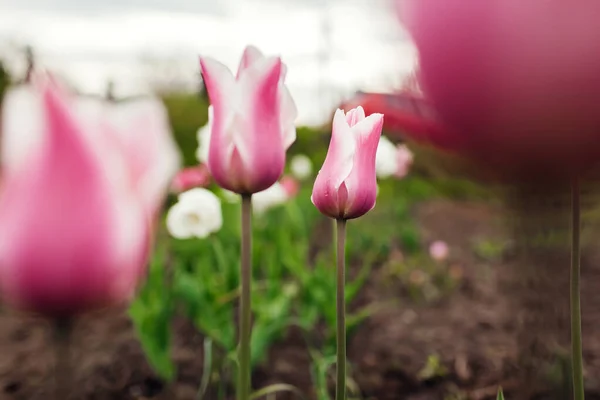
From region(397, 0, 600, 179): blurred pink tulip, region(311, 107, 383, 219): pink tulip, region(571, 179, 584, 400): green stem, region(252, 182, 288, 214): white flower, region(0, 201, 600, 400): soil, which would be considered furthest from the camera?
region(252, 182, 288, 214): white flower

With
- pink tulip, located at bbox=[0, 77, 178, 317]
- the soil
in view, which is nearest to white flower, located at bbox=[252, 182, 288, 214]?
the soil

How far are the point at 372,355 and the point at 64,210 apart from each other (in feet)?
5.25

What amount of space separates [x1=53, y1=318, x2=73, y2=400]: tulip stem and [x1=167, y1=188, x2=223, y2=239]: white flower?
4.35 ft

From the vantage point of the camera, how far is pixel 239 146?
545 mm

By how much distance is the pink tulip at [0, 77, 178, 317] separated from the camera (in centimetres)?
30

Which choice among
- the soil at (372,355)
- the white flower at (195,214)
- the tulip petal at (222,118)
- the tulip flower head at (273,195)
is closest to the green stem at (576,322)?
the tulip petal at (222,118)

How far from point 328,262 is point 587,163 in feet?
7.63

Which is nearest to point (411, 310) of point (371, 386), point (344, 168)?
point (371, 386)

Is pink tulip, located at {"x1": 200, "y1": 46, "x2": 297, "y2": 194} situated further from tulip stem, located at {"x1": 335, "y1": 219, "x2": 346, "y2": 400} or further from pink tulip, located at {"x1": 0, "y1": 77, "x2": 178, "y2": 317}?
pink tulip, located at {"x1": 0, "y1": 77, "x2": 178, "y2": 317}

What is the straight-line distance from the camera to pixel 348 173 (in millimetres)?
584

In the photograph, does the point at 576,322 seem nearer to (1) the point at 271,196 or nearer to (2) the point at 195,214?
(2) the point at 195,214

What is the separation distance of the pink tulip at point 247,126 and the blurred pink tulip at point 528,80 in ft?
0.95

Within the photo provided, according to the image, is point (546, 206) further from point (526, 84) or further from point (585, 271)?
point (585, 271)

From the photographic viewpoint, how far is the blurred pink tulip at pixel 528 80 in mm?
255
